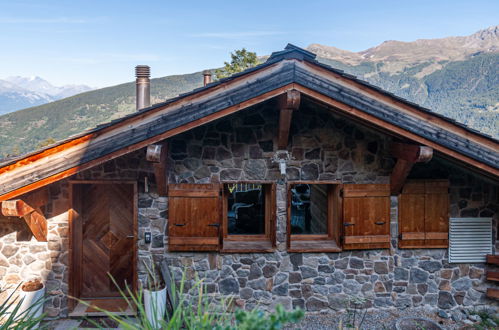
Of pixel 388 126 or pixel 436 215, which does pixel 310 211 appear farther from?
pixel 388 126

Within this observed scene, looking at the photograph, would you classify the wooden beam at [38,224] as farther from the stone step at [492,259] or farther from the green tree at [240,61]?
the green tree at [240,61]

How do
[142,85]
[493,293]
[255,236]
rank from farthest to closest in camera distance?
[142,85]
[255,236]
[493,293]

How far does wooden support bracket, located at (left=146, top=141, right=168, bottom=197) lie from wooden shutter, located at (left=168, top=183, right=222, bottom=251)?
127 mm

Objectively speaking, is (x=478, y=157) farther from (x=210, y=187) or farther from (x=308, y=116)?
(x=210, y=187)

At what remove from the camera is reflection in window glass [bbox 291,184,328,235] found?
7.31 m

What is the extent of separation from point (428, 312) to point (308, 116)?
3.80 m

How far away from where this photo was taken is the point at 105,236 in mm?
6195

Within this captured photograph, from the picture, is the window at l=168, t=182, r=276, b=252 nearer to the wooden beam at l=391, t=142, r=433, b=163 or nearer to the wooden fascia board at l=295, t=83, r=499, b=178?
the wooden fascia board at l=295, t=83, r=499, b=178

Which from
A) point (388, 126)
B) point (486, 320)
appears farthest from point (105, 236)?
point (486, 320)

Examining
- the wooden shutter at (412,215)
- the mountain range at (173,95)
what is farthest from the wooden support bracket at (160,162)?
the mountain range at (173,95)

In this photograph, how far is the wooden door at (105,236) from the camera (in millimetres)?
6086

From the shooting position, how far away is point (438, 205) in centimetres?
572

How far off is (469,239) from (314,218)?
3153mm

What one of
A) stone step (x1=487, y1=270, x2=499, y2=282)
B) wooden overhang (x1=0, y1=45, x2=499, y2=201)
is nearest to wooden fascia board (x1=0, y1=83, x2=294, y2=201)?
→ wooden overhang (x1=0, y1=45, x2=499, y2=201)
